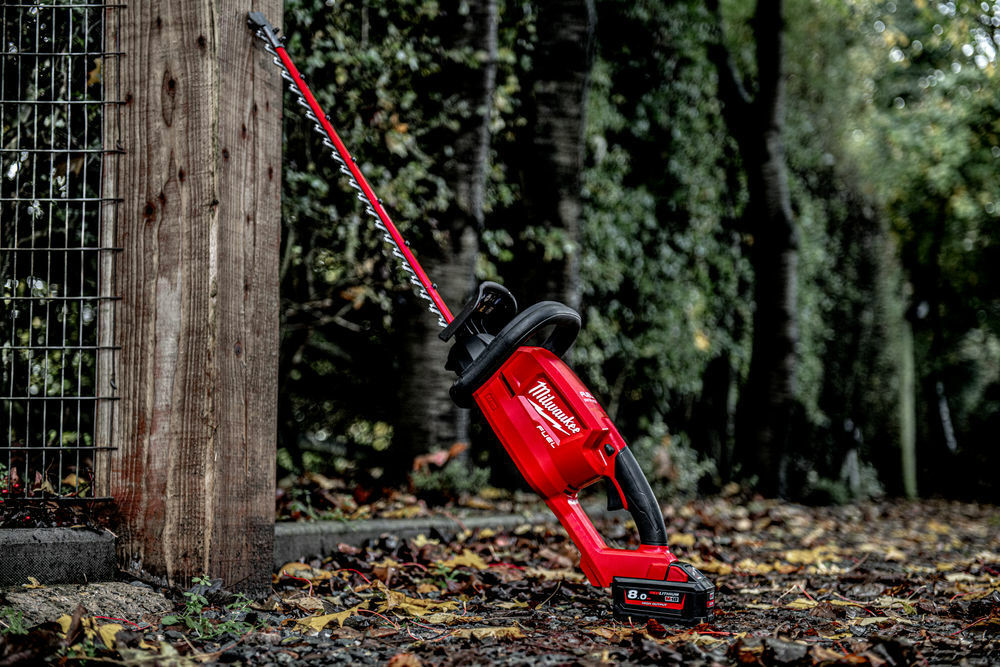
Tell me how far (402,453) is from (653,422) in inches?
125

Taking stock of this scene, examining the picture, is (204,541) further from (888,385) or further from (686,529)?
(888,385)

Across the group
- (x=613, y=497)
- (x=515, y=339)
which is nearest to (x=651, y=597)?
(x=613, y=497)

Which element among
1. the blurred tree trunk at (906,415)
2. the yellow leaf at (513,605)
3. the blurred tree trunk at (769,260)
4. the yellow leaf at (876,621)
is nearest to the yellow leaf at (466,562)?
the yellow leaf at (513,605)

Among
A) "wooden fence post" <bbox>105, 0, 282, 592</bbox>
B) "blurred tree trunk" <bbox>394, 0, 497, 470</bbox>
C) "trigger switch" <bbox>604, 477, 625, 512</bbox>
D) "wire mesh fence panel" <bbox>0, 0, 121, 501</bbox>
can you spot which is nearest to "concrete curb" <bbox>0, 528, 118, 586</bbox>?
"wooden fence post" <bbox>105, 0, 282, 592</bbox>

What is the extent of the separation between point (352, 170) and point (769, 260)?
6.08 meters

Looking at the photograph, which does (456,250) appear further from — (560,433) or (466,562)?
(560,433)

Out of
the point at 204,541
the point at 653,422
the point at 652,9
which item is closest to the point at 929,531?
the point at 653,422

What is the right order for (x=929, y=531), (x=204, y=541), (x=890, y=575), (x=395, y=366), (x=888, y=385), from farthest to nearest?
1. (x=888, y=385)
2. (x=929, y=531)
3. (x=395, y=366)
4. (x=890, y=575)
5. (x=204, y=541)

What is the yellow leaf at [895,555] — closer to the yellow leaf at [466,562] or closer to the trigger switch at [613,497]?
the yellow leaf at [466,562]

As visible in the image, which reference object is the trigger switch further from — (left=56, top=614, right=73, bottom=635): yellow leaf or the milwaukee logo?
(left=56, top=614, right=73, bottom=635): yellow leaf

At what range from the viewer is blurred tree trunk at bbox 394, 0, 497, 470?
5.12 metres

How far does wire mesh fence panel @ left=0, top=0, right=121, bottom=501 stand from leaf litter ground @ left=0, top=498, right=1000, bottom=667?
76 cm

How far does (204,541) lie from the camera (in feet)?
9.70

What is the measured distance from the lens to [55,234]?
12.2 feet
